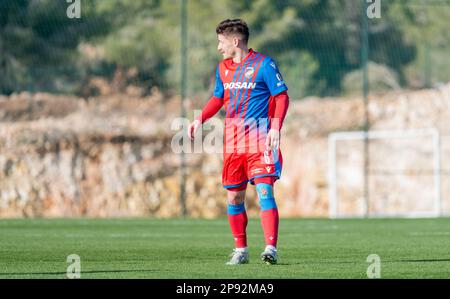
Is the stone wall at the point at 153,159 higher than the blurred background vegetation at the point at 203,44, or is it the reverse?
the blurred background vegetation at the point at 203,44

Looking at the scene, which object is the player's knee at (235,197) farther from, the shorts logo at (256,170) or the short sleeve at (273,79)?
the short sleeve at (273,79)

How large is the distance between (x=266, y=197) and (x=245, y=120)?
73 centimetres

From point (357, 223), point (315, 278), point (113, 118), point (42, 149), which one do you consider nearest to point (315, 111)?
point (113, 118)

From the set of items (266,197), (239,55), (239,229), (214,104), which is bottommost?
(239,229)

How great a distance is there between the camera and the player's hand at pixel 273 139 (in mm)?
9453

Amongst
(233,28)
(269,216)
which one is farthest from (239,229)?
(233,28)

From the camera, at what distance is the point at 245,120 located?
32.6 feet

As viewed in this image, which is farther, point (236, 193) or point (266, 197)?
point (236, 193)

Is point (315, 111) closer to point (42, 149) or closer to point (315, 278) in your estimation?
point (42, 149)

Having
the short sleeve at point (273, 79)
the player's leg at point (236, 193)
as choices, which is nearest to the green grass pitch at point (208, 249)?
the player's leg at point (236, 193)

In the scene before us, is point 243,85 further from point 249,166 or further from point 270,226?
point 270,226

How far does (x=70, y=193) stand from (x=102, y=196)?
87 centimetres

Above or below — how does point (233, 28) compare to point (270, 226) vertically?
above

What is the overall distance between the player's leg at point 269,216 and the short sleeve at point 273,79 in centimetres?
76
